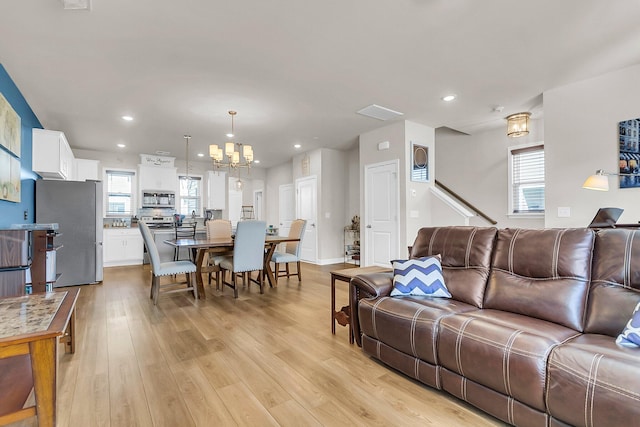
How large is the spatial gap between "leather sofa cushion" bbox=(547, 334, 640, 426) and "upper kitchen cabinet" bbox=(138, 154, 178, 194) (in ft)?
25.9

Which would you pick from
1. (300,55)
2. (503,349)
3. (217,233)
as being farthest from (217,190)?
(503,349)

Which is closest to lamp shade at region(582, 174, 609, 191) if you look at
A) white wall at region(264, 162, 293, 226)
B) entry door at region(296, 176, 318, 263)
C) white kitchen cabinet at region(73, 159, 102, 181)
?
entry door at region(296, 176, 318, 263)

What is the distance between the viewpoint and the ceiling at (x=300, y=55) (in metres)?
2.36

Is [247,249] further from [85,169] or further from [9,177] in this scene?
[85,169]

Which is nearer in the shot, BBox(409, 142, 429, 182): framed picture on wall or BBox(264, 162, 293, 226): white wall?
BBox(409, 142, 429, 182): framed picture on wall

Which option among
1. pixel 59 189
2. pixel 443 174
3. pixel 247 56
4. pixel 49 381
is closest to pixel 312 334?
pixel 49 381

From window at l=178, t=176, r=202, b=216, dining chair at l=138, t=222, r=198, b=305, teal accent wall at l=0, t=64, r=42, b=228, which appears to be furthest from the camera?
window at l=178, t=176, r=202, b=216

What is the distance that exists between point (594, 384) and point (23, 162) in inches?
229

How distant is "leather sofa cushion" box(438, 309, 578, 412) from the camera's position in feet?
4.54

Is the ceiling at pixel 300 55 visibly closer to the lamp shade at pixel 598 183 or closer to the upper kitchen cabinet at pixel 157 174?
the lamp shade at pixel 598 183

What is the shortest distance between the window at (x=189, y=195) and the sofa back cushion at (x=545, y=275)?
293 inches

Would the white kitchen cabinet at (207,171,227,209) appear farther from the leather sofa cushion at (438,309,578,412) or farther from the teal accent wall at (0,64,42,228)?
the leather sofa cushion at (438,309,578,412)

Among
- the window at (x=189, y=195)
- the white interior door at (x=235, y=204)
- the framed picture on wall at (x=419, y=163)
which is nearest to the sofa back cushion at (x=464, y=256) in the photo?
the framed picture on wall at (x=419, y=163)

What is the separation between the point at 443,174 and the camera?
21.5 ft
